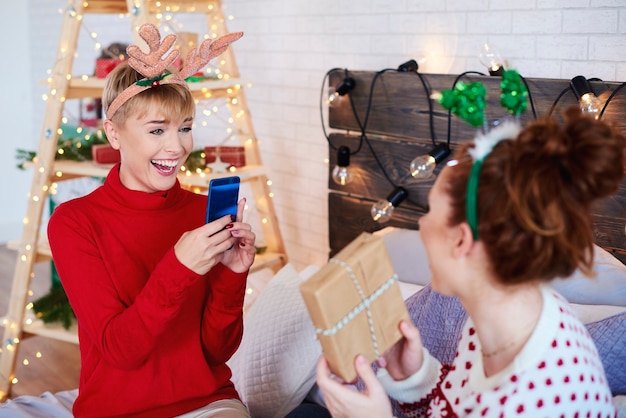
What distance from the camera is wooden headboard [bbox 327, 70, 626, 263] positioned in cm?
211

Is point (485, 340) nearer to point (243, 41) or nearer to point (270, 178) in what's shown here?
point (270, 178)

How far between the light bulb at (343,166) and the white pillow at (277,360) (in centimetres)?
66

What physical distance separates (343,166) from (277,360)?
939mm

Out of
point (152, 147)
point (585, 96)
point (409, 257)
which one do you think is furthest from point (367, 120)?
point (152, 147)

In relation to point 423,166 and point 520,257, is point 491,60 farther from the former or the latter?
point 520,257

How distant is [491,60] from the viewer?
7.28 feet

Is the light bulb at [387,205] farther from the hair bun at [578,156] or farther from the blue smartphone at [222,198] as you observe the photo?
the hair bun at [578,156]

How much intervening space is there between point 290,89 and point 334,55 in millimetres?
347

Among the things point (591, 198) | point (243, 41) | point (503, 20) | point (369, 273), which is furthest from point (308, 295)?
point (243, 41)

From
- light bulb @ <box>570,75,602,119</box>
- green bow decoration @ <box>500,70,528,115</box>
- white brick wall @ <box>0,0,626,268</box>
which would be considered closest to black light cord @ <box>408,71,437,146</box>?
white brick wall @ <box>0,0,626,268</box>

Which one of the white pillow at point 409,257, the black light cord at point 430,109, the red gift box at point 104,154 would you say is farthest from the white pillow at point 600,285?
the red gift box at point 104,154

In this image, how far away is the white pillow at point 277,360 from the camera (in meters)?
2.04

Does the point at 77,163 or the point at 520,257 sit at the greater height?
the point at 520,257

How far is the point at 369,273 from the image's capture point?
3.91ft
